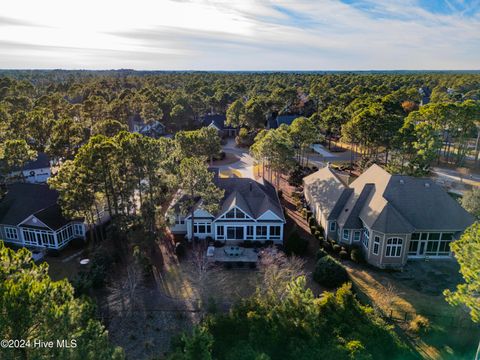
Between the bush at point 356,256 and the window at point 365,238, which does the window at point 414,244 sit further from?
the bush at point 356,256

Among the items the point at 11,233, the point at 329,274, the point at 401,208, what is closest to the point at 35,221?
the point at 11,233

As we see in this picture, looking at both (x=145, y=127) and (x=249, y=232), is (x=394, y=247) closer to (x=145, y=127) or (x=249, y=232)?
(x=249, y=232)

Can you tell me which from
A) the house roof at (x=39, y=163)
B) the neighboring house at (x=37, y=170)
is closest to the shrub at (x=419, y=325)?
the neighboring house at (x=37, y=170)

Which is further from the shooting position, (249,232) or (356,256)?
Answer: (249,232)

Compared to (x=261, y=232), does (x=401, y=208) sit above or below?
above

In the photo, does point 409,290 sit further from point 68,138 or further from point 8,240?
point 68,138

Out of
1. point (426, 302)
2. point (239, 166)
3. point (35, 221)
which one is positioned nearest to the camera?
point (426, 302)

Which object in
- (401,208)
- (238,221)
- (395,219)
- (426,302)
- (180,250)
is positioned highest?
(401,208)

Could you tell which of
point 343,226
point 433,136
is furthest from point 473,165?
point 343,226
